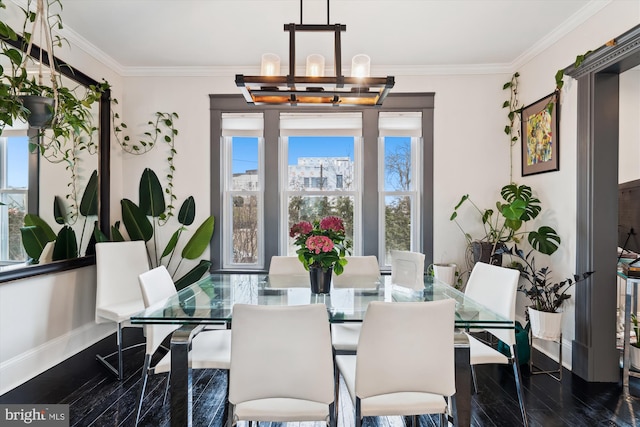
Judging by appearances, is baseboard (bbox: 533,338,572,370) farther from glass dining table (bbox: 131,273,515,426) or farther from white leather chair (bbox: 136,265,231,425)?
white leather chair (bbox: 136,265,231,425)

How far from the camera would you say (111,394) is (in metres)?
2.36

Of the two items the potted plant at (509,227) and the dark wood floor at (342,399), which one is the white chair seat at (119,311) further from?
the potted plant at (509,227)

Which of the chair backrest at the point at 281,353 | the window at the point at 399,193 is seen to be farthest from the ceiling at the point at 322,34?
the chair backrest at the point at 281,353

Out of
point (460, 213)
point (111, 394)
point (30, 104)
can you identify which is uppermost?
point (30, 104)

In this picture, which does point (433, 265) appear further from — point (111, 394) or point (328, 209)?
point (111, 394)

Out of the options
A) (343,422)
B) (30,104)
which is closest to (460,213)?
(343,422)

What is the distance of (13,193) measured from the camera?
2.55 m

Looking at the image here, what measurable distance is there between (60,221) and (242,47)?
7.24 ft

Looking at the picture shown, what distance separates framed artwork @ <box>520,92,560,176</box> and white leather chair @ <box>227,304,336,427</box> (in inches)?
108

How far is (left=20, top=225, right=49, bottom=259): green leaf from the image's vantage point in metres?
2.61

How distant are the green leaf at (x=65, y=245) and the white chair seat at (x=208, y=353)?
5.41ft

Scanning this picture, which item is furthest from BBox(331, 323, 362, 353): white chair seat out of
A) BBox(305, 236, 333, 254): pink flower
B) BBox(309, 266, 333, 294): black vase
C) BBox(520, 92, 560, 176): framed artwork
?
BBox(520, 92, 560, 176): framed artwork

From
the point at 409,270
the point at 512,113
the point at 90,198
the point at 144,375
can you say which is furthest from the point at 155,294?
the point at 512,113

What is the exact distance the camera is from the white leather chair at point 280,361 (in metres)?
1.35
